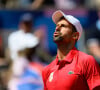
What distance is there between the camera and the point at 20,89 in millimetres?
11094

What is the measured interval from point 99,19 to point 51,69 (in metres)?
6.39

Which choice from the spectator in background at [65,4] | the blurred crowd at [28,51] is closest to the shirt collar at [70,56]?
the blurred crowd at [28,51]

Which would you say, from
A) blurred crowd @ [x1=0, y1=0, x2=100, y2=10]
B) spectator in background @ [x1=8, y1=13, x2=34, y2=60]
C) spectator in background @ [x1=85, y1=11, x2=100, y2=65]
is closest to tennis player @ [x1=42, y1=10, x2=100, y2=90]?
spectator in background @ [x1=85, y1=11, x2=100, y2=65]

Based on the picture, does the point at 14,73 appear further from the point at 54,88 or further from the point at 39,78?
the point at 54,88

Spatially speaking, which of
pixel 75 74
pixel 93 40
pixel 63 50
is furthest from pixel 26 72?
pixel 75 74

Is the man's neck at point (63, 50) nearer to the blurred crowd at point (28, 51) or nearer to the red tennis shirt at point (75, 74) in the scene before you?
the red tennis shirt at point (75, 74)

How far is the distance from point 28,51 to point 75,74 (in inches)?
206

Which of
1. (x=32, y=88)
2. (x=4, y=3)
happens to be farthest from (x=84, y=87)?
(x=4, y=3)

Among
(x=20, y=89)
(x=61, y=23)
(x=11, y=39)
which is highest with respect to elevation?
(x=61, y=23)

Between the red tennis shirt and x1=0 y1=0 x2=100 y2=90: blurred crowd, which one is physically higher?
the red tennis shirt

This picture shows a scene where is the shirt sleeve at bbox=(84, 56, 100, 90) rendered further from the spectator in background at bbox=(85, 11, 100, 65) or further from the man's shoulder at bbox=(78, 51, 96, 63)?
the spectator in background at bbox=(85, 11, 100, 65)

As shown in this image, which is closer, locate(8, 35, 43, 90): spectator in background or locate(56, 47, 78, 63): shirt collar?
locate(56, 47, 78, 63): shirt collar

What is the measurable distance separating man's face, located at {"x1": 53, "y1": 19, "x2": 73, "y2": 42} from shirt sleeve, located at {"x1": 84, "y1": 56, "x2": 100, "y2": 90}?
1.35 ft

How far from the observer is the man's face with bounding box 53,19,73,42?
6316 mm
